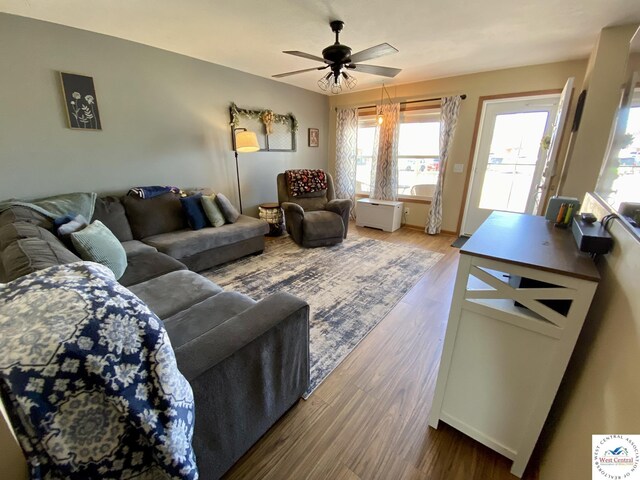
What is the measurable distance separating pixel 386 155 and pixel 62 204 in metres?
4.16

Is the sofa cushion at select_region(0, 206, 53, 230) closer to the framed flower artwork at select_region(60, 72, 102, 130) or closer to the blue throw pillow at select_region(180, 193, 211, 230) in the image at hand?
the framed flower artwork at select_region(60, 72, 102, 130)

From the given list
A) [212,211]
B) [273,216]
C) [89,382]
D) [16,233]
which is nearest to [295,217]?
[273,216]

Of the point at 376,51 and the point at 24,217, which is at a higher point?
the point at 376,51

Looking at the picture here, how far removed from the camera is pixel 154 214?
2803 millimetres

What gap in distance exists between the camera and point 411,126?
433cm

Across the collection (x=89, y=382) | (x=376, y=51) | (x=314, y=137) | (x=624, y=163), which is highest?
(x=376, y=51)

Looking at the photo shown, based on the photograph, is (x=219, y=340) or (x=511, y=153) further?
(x=511, y=153)

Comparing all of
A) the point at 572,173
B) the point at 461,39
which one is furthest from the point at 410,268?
the point at 461,39

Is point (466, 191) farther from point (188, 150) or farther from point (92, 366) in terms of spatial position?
point (92, 366)

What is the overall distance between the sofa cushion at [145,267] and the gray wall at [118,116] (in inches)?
46.6

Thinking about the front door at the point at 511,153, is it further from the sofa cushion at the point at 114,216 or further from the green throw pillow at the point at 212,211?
the sofa cushion at the point at 114,216

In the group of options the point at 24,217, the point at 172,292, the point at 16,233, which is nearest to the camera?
the point at 16,233

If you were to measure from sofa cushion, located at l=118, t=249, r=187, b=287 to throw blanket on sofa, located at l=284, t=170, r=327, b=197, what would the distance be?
2.16 m

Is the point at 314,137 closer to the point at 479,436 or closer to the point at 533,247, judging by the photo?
the point at 533,247
